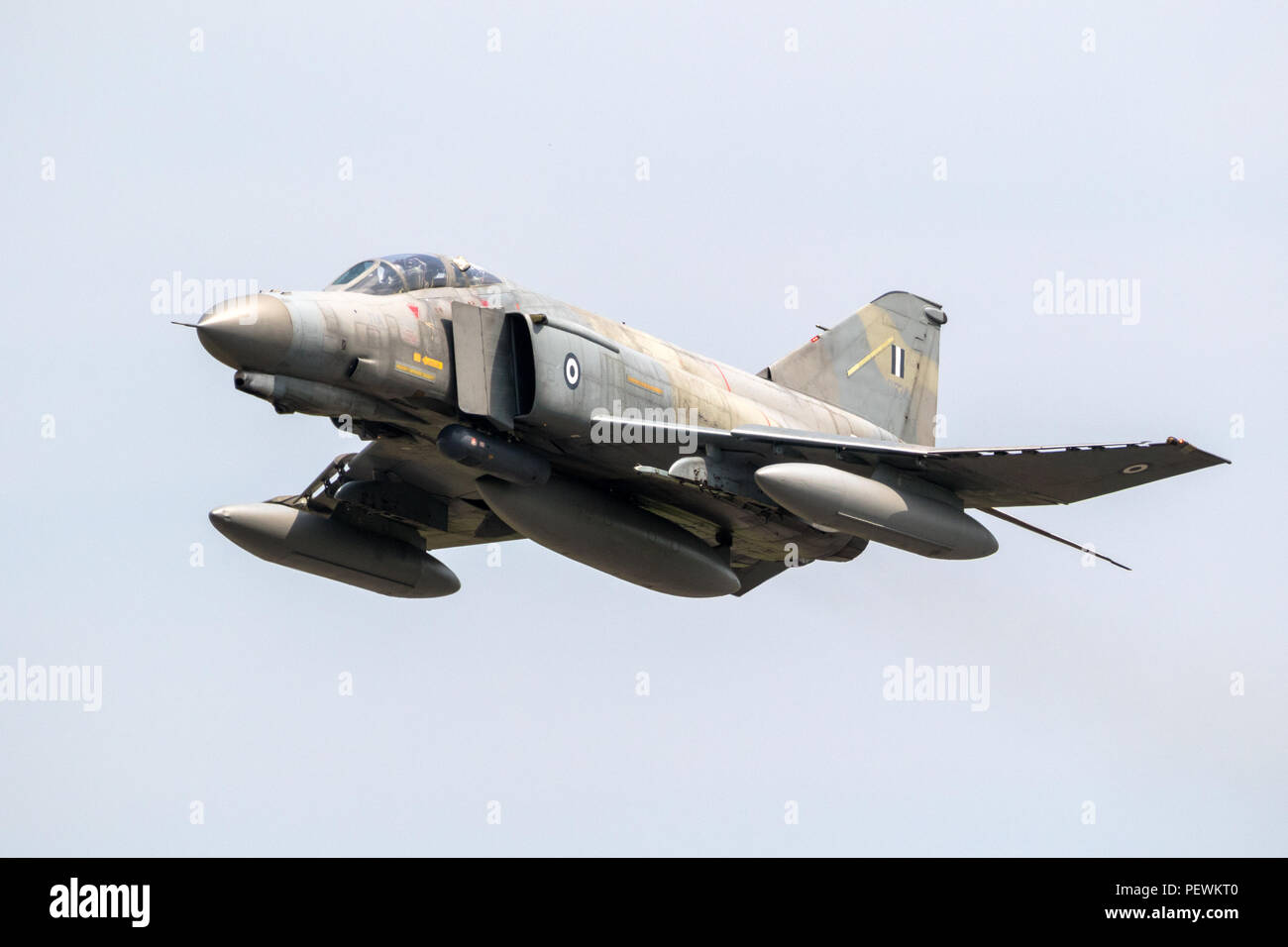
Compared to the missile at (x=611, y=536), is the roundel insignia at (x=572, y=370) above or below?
above

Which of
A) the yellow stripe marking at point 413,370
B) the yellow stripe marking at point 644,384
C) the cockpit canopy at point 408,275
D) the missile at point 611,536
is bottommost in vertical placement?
the missile at point 611,536

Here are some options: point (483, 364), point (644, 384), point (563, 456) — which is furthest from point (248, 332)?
point (644, 384)

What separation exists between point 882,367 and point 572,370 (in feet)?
26.3

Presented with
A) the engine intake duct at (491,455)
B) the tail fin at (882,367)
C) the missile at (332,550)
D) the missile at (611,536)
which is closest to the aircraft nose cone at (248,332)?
the engine intake duct at (491,455)

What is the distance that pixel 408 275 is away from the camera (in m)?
21.8

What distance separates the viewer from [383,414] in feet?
71.5

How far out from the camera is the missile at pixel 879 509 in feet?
71.9

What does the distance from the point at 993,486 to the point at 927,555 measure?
3.88ft

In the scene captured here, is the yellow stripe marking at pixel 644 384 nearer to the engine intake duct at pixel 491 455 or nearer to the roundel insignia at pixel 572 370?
the roundel insignia at pixel 572 370

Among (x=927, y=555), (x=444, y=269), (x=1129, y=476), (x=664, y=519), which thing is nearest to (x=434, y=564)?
(x=664, y=519)

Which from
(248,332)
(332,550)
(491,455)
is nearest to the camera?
(248,332)

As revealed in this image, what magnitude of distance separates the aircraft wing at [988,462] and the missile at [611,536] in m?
1.61

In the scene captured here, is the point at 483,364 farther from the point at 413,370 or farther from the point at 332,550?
the point at 332,550

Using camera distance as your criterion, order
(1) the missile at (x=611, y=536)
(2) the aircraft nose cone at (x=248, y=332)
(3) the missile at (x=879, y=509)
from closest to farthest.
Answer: (2) the aircraft nose cone at (x=248, y=332), (3) the missile at (x=879, y=509), (1) the missile at (x=611, y=536)
